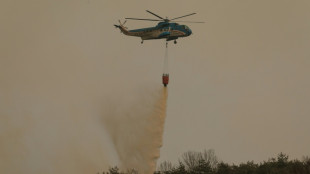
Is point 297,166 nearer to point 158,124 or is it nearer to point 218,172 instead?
point 218,172

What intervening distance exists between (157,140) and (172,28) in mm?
17963

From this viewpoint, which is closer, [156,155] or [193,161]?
[156,155]

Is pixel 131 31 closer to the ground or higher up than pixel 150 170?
higher up

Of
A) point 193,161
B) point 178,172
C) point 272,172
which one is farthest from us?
point 193,161

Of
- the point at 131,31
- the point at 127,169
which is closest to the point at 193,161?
the point at 127,169

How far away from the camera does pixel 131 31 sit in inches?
4348

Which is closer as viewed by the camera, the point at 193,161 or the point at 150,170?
the point at 150,170

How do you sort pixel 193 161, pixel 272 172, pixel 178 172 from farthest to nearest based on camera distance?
1. pixel 193 161
2. pixel 178 172
3. pixel 272 172

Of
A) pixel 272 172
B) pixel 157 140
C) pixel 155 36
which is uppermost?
pixel 155 36

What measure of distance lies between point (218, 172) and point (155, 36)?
74.7 feet

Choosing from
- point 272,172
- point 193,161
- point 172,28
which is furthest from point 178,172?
point 193,161

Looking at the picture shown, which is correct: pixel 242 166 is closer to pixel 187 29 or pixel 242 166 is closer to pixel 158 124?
pixel 158 124

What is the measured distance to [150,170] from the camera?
111 m

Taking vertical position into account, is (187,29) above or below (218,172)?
above
